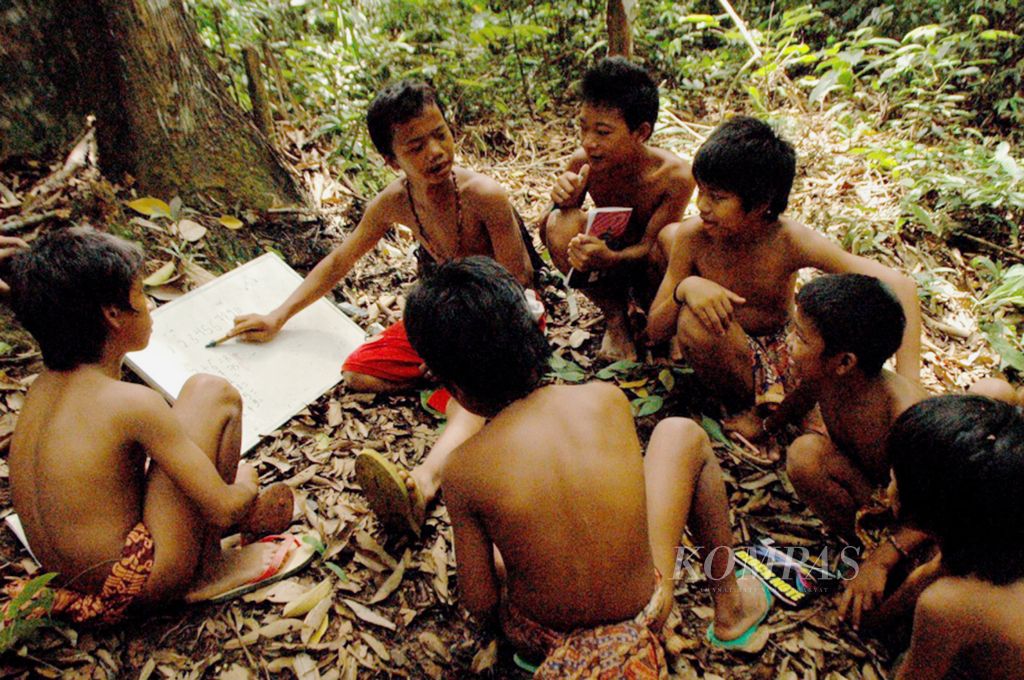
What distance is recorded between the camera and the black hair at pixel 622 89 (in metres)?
3.10

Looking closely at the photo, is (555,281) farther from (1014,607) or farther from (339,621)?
(1014,607)

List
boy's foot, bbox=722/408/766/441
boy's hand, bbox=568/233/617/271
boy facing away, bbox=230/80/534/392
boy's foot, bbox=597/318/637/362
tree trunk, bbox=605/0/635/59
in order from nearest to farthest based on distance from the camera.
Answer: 1. boy's foot, bbox=722/408/766/441
2. boy facing away, bbox=230/80/534/392
3. boy's hand, bbox=568/233/617/271
4. boy's foot, bbox=597/318/637/362
5. tree trunk, bbox=605/0/635/59

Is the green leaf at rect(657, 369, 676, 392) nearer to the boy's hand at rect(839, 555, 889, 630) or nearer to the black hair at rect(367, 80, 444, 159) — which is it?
the boy's hand at rect(839, 555, 889, 630)

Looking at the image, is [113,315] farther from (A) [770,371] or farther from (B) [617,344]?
A: (A) [770,371]

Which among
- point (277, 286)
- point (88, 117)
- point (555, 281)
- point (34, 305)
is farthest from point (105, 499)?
point (555, 281)

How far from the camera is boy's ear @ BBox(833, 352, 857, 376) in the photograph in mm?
2145

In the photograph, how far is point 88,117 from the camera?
141 inches

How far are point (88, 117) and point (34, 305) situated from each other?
2.45 m

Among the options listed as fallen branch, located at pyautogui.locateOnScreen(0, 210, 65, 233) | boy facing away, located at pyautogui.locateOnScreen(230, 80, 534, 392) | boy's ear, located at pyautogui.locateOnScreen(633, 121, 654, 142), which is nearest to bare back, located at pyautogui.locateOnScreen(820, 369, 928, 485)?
boy facing away, located at pyautogui.locateOnScreen(230, 80, 534, 392)

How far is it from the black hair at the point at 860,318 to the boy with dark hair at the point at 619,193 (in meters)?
1.13

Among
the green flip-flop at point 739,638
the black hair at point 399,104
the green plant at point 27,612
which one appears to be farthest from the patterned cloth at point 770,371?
the green plant at point 27,612

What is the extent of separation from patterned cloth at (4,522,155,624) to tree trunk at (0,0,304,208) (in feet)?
8.33

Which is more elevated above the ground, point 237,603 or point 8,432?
point 8,432

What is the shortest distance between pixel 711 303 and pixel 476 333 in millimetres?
1454
